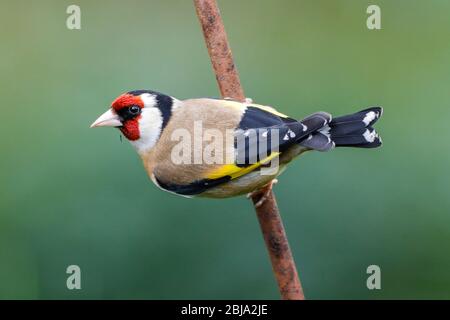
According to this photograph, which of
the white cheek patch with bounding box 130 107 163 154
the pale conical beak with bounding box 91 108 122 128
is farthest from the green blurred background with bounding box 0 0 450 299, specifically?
the pale conical beak with bounding box 91 108 122 128

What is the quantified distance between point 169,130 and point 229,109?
0.22 metres

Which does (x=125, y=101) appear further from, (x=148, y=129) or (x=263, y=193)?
(x=263, y=193)

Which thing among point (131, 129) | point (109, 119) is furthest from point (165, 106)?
point (109, 119)

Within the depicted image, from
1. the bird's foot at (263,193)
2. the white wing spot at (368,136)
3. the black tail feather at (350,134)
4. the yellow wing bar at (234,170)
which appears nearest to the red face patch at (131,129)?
the yellow wing bar at (234,170)

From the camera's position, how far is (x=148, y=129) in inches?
95.7

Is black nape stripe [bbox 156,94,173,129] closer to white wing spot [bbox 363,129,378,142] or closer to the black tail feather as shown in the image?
the black tail feather

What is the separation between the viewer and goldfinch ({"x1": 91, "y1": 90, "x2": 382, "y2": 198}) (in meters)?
2.32

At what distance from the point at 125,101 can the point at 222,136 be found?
1.03 feet

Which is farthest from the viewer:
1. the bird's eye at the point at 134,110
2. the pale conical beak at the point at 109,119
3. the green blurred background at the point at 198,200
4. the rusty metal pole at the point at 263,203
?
the green blurred background at the point at 198,200

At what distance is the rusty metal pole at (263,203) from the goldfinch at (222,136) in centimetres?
14

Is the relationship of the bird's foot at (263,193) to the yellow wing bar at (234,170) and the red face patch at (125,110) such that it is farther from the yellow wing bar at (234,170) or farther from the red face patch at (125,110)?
the red face patch at (125,110)

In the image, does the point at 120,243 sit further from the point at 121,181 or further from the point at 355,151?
the point at 355,151

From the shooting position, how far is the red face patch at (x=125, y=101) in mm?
2268
